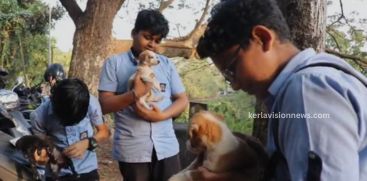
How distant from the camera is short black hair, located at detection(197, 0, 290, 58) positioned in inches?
48.1

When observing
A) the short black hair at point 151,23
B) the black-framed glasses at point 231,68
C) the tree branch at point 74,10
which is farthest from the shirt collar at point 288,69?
the tree branch at point 74,10

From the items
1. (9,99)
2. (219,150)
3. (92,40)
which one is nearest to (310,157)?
(219,150)

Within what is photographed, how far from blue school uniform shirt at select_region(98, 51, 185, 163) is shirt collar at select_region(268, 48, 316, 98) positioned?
2.03 metres

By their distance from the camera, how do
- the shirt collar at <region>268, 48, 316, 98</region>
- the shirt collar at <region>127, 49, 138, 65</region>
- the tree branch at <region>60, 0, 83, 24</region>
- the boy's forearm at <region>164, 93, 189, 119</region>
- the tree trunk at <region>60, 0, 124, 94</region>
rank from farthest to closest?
the tree branch at <region>60, 0, 83, 24</region> < the tree trunk at <region>60, 0, 124, 94</region> < the shirt collar at <region>127, 49, 138, 65</region> < the boy's forearm at <region>164, 93, 189, 119</region> < the shirt collar at <region>268, 48, 316, 98</region>

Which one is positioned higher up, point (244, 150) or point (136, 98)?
point (244, 150)

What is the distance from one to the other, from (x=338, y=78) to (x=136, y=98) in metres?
2.06

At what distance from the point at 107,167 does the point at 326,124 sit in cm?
612

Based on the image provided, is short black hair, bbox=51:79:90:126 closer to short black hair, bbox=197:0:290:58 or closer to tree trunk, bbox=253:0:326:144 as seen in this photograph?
tree trunk, bbox=253:0:326:144

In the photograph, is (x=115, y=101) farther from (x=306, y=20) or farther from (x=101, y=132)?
(x=306, y=20)

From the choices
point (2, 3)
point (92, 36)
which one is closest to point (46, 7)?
point (2, 3)

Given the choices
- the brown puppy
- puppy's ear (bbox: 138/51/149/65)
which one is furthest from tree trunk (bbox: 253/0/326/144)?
the brown puppy

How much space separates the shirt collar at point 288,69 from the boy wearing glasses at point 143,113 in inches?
74.7

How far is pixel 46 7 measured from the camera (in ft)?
54.4

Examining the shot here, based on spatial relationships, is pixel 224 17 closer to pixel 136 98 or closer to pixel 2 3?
pixel 136 98
